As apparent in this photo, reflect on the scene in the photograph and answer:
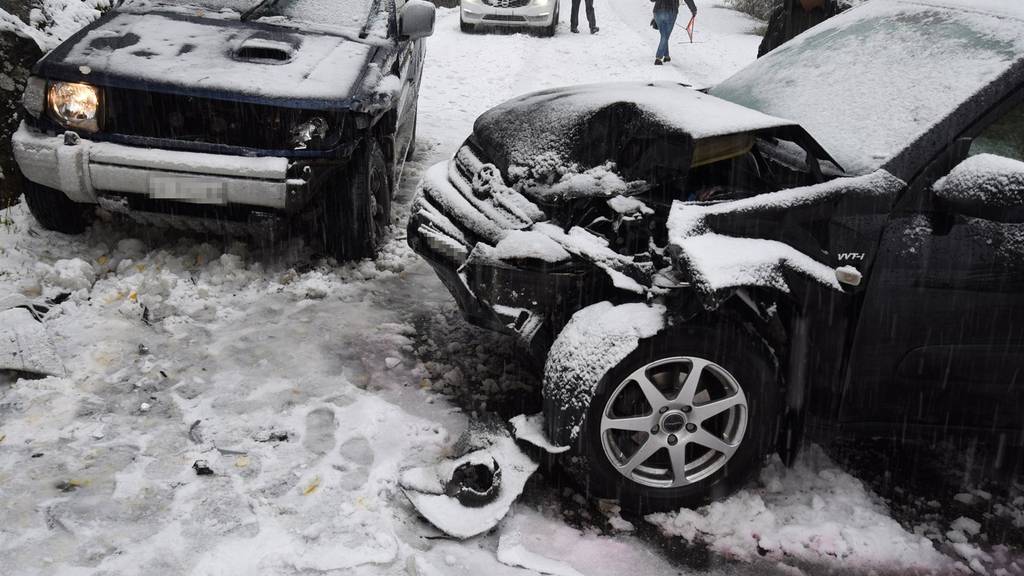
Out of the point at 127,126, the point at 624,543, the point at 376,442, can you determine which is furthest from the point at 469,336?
the point at 127,126

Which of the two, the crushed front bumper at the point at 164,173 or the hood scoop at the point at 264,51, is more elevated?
the hood scoop at the point at 264,51

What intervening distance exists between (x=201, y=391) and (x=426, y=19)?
303 cm

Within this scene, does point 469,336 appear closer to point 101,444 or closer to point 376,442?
point 376,442

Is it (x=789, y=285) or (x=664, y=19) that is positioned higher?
(x=664, y=19)

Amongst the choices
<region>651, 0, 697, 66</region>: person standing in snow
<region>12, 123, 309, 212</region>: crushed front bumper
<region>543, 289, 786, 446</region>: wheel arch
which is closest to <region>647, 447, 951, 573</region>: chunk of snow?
<region>543, 289, 786, 446</region>: wheel arch

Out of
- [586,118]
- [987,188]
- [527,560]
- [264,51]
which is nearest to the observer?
[987,188]

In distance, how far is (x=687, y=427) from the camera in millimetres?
2758

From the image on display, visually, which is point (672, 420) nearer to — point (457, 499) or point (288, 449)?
point (457, 499)

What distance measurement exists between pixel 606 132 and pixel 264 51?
7.25 ft

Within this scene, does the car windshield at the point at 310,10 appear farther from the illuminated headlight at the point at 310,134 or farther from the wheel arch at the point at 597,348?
the wheel arch at the point at 597,348

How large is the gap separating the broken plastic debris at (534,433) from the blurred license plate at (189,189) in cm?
212

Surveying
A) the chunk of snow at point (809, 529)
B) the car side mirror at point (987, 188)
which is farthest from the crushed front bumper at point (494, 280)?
the car side mirror at point (987, 188)

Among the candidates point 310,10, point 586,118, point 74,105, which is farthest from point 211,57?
point 586,118

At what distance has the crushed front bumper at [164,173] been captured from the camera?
3.91m
